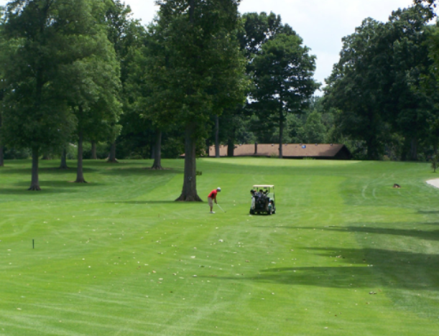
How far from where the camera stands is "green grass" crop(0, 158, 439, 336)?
9.07 metres

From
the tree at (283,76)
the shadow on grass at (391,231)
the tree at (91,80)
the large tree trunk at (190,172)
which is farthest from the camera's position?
the tree at (283,76)

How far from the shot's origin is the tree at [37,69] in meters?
44.8

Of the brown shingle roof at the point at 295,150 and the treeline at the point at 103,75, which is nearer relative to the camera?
the treeline at the point at 103,75

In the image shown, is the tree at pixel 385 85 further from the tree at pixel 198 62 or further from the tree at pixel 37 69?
the tree at pixel 37 69

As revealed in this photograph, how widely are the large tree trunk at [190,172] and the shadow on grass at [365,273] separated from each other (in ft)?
75.6

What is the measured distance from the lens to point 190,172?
134 ft

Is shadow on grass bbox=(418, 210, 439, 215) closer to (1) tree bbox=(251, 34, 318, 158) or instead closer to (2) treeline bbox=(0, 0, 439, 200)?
(2) treeline bbox=(0, 0, 439, 200)

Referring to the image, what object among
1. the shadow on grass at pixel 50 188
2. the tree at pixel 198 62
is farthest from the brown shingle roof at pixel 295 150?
the tree at pixel 198 62

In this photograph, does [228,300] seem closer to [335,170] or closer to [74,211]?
[74,211]

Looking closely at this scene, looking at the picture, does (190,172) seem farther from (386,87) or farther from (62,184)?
(386,87)

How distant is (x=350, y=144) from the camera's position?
382 feet

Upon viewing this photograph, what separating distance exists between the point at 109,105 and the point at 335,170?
1093 inches

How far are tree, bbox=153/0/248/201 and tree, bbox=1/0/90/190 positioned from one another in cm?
1061

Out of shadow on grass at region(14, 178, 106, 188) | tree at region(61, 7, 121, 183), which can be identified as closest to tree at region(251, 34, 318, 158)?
tree at region(61, 7, 121, 183)
